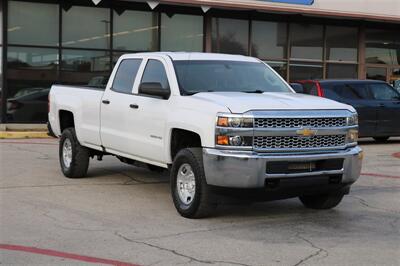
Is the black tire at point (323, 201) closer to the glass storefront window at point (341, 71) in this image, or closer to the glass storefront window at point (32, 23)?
the glass storefront window at point (32, 23)

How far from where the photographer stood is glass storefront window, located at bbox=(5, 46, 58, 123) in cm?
1822

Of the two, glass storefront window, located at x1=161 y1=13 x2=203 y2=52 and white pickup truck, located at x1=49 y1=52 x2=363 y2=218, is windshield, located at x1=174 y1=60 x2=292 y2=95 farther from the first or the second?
glass storefront window, located at x1=161 y1=13 x2=203 y2=52

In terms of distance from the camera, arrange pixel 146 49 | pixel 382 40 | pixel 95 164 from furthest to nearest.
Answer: pixel 382 40 < pixel 146 49 < pixel 95 164

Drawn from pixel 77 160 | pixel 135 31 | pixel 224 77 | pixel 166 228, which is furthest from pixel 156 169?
pixel 135 31

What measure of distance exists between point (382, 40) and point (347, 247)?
19.3m

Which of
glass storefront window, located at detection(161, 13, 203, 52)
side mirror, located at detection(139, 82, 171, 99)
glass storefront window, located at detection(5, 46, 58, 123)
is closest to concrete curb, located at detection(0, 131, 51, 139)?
glass storefront window, located at detection(5, 46, 58, 123)

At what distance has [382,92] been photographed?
16.2 m

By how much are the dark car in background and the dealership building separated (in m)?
5.15

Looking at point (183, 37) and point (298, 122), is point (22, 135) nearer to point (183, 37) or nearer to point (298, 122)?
point (183, 37)

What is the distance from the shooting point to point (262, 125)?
6.38 meters

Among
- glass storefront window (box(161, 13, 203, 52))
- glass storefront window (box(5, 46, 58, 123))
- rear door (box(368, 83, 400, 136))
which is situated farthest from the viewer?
glass storefront window (box(161, 13, 203, 52))

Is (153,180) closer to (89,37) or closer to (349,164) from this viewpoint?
(349,164)

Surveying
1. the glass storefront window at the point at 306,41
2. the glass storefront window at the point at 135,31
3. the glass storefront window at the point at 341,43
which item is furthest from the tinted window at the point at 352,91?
the glass storefront window at the point at 135,31

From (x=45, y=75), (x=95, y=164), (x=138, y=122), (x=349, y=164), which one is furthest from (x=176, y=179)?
(x=45, y=75)
